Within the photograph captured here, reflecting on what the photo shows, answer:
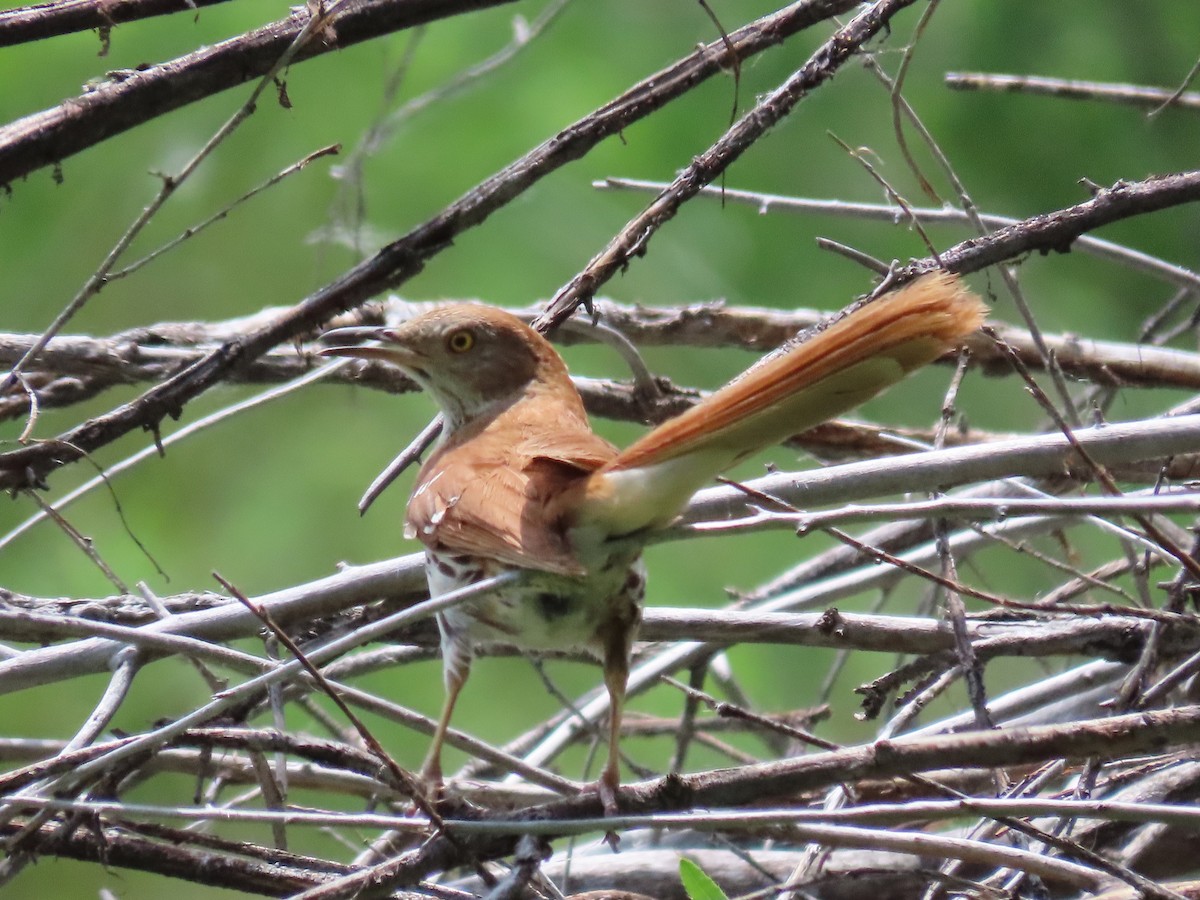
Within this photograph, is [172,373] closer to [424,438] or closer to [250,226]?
[424,438]

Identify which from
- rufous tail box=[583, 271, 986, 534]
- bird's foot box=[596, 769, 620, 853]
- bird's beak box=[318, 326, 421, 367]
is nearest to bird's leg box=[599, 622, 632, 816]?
bird's foot box=[596, 769, 620, 853]

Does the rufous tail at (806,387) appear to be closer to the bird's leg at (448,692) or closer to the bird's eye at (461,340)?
the bird's leg at (448,692)

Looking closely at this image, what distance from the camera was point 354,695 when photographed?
6.89ft

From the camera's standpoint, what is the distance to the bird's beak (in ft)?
9.50

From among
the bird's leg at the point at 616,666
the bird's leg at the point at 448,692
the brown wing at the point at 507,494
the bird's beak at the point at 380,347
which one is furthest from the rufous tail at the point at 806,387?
the bird's beak at the point at 380,347

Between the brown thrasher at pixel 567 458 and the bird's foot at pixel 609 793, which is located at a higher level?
the brown thrasher at pixel 567 458

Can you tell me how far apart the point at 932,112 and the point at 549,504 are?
455cm

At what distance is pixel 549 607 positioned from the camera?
2410 mm

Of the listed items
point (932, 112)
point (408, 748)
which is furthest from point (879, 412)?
point (408, 748)

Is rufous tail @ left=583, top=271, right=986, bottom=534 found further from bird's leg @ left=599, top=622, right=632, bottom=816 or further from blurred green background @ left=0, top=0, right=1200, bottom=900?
blurred green background @ left=0, top=0, right=1200, bottom=900

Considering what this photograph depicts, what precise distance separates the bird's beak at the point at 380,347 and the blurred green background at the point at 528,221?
278 centimetres

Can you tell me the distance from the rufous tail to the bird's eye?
1057 mm

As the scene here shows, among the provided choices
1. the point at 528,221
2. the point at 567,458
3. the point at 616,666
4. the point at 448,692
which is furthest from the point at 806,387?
the point at 528,221

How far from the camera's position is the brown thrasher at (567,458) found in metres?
1.89
